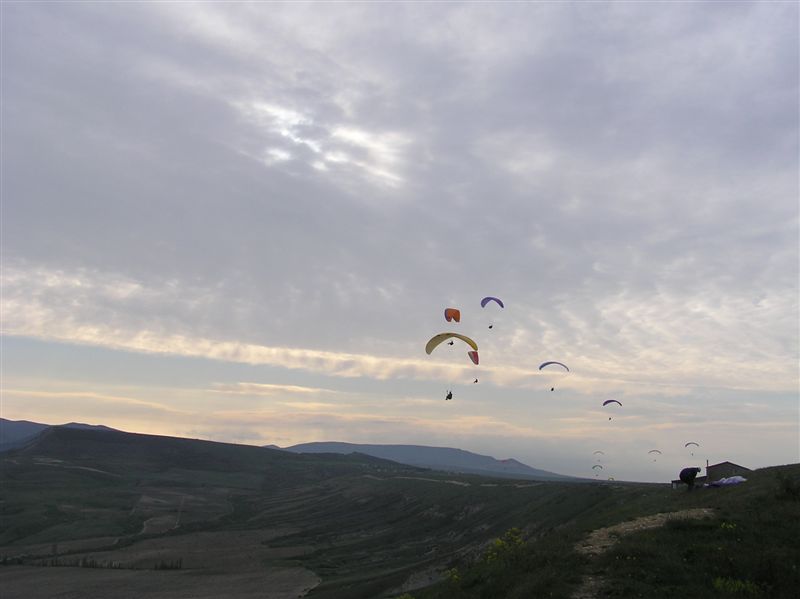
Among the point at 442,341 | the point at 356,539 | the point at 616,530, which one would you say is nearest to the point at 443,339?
the point at 442,341

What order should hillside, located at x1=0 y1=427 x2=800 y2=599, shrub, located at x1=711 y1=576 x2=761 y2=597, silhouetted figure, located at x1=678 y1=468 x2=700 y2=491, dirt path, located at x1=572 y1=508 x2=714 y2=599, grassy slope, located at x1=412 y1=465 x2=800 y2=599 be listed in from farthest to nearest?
silhouetted figure, located at x1=678 y1=468 x2=700 y2=491 < dirt path, located at x1=572 y1=508 x2=714 y2=599 < hillside, located at x1=0 y1=427 x2=800 y2=599 < grassy slope, located at x1=412 y1=465 x2=800 y2=599 < shrub, located at x1=711 y1=576 x2=761 y2=597

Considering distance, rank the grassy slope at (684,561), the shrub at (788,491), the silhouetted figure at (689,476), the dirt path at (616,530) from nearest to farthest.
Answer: the grassy slope at (684,561) < the dirt path at (616,530) < the shrub at (788,491) < the silhouetted figure at (689,476)

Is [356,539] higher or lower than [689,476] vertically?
lower

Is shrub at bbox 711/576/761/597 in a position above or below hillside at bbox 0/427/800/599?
above

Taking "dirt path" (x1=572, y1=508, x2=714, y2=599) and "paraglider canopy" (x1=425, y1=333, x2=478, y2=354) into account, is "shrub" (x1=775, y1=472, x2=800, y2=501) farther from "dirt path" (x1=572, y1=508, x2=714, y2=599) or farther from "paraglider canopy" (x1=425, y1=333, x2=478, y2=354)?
"paraglider canopy" (x1=425, y1=333, x2=478, y2=354)

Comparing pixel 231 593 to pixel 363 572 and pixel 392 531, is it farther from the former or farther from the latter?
pixel 392 531

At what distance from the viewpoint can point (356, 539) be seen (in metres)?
77.5

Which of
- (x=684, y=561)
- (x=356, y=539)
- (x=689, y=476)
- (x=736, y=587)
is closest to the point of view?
(x=736, y=587)

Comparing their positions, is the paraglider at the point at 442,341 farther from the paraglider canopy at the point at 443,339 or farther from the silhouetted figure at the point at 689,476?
the silhouetted figure at the point at 689,476

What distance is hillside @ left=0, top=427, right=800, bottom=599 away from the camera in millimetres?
20750

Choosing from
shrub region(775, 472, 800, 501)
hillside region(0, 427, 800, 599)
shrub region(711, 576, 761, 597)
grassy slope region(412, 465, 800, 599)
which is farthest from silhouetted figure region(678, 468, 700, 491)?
shrub region(711, 576, 761, 597)

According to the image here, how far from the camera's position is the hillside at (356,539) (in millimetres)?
20750

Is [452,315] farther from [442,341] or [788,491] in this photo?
[788,491]

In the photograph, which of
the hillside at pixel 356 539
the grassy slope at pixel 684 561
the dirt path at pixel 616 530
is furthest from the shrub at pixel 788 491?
the dirt path at pixel 616 530
